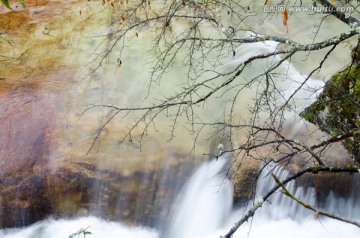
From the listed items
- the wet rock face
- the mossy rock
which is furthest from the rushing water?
the mossy rock

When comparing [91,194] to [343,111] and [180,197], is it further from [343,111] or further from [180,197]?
[343,111]

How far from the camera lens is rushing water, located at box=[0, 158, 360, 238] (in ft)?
18.7

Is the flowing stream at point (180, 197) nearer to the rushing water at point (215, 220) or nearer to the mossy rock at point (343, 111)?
the rushing water at point (215, 220)

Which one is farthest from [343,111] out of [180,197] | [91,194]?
[91,194]

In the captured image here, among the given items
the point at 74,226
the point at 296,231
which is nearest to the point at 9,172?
the point at 74,226

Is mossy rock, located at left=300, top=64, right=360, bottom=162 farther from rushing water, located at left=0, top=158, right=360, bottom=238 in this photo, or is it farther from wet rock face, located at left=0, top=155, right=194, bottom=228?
wet rock face, located at left=0, top=155, right=194, bottom=228

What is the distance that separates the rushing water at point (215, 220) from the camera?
5.71 metres

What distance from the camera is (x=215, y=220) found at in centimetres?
604

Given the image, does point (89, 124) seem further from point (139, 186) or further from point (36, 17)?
point (36, 17)

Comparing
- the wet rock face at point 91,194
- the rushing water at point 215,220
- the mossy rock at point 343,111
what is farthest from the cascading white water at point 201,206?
the mossy rock at point 343,111

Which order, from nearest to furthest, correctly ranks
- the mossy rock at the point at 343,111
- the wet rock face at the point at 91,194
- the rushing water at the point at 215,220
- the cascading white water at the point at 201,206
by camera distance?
the mossy rock at the point at 343,111 → the rushing water at the point at 215,220 → the wet rock face at the point at 91,194 → the cascading white water at the point at 201,206

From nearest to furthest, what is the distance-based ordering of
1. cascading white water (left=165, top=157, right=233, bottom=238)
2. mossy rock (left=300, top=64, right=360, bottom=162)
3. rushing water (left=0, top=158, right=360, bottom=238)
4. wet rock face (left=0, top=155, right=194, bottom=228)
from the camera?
1. mossy rock (left=300, top=64, right=360, bottom=162)
2. rushing water (left=0, top=158, right=360, bottom=238)
3. wet rock face (left=0, top=155, right=194, bottom=228)
4. cascading white water (left=165, top=157, right=233, bottom=238)

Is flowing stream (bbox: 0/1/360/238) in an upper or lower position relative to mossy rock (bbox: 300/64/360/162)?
lower

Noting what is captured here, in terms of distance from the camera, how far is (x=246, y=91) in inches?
280
